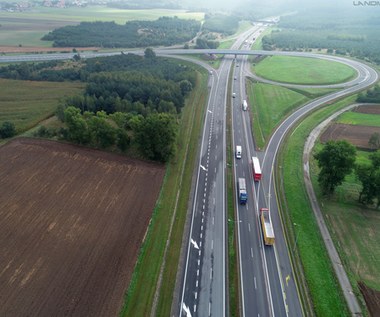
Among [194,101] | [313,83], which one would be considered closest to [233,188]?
[194,101]

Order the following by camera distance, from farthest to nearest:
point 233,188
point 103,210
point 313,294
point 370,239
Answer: point 233,188, point 103,210, point 370,239, point 313,294

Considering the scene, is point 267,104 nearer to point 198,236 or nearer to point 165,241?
point 198,236

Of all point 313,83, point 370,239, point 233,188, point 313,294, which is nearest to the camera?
point 313,294

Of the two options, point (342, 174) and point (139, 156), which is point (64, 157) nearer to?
point (139, 156)

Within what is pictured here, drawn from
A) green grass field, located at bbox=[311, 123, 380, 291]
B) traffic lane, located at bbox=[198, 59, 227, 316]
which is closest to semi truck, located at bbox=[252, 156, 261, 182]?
traffic lane, located at bbox=[198, 59, 227, 316]

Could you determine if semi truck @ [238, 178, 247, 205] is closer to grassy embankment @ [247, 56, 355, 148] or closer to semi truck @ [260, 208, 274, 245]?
semi truck @ [260, 208, 274, 245]
